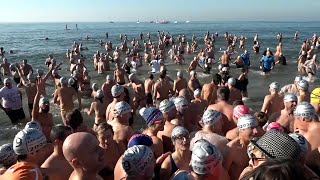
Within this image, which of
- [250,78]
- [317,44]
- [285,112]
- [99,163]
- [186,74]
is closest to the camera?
[99,163]

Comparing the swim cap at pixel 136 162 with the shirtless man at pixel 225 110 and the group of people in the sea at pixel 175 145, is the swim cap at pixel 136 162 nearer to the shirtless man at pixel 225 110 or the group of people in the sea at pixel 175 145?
the group of people in the sea at pixel 175 145

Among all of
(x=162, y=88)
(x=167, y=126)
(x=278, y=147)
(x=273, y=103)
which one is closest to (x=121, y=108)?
(x=167, y=126)

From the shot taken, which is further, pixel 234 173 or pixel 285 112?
pixel 285 112

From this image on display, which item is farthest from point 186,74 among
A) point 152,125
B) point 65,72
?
point 152,125

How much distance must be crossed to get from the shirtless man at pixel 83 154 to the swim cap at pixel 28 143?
23.1 inches

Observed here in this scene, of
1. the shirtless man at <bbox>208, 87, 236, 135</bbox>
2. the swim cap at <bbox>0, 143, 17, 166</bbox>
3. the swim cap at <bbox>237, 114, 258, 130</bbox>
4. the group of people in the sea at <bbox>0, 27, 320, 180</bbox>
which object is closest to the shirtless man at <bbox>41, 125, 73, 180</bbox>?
the group of people in the sea at <bbox>0, 27, 320, 180</bbox>

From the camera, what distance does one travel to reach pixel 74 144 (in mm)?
3043

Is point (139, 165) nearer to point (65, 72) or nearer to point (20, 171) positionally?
point (20, 171)

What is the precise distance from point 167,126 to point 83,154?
241 cm

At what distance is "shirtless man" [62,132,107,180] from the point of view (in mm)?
3033

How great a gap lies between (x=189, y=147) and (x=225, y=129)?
2144 mm

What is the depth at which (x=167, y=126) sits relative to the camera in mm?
5305

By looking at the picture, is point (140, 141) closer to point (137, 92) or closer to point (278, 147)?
point (278, 147)

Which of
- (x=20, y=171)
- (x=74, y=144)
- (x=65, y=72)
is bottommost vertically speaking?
(x=65, y=72)
